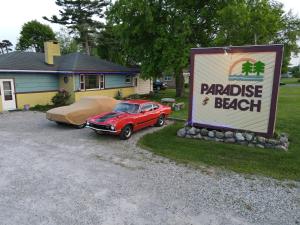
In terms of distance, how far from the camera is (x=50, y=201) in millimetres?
4660

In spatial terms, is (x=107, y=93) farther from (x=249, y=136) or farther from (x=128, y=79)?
(x=249, y=136)

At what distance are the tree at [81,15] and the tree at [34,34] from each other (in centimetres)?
829

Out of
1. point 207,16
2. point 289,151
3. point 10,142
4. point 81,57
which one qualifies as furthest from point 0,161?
point 207,16

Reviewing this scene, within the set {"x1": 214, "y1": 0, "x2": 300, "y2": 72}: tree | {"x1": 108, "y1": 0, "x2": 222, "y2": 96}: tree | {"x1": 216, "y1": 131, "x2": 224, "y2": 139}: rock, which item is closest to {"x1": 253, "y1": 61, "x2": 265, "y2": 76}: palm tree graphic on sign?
{"x1": 216, "y1": 131, "x2": 224, "y2": 139}: rock

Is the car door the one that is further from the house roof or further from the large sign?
the house roof

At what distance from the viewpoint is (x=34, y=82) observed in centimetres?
1644

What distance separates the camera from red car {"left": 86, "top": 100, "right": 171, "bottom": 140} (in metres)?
8.73

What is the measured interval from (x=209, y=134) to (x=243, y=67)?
9.01ft

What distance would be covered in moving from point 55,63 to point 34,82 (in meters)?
3.19

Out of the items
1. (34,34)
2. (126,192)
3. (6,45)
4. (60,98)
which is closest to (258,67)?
(126,192)

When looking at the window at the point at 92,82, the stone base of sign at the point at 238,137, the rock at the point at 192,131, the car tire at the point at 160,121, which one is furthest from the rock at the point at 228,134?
the window at the point at 92,82

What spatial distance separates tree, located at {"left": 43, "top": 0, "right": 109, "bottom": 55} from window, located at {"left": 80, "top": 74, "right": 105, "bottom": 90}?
17.8m

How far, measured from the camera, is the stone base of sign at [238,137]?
7801 millimetres

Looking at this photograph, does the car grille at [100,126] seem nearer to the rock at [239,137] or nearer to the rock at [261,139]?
the rock at [239,137]
